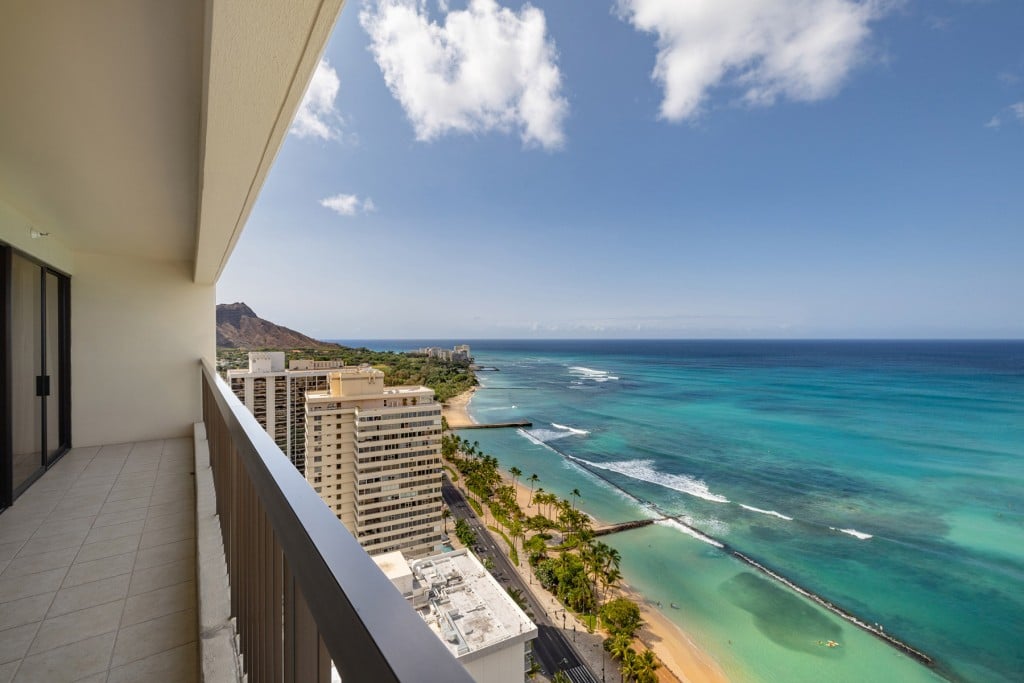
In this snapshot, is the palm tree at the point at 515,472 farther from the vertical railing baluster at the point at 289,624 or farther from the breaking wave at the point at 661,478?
the vertical railing baluster at the point at 289,624

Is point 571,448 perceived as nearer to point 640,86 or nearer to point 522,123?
point 522,123

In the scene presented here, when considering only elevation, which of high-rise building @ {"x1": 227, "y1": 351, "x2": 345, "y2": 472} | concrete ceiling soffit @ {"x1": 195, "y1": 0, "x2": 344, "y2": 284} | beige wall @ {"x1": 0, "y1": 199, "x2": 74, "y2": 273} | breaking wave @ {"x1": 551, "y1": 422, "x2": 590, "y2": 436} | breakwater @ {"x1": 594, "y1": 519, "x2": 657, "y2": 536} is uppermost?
concrete ceiling soffit @ {"x1": 195, "y1": 0, "x2": 344, "y2": 284}

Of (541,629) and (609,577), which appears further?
(609,577)

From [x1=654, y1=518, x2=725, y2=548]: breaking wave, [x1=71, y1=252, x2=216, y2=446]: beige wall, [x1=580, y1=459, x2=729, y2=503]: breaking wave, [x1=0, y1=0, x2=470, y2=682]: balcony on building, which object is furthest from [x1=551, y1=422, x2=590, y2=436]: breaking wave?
[x1=0, y1=0, x2=470, y2=682]: balcony on building

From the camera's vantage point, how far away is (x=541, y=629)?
9266 mm

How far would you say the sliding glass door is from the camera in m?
2.59

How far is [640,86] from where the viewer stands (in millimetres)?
23125

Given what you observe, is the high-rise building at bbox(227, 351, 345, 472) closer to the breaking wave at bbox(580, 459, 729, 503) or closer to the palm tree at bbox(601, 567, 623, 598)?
the palm tree at bbox(601, 567, 623, 598)

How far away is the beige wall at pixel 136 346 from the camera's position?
12.6 ft

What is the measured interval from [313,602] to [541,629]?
1091cm

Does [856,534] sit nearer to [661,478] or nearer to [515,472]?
[661,478]

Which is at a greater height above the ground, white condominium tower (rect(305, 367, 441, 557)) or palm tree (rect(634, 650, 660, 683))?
white condominium tower (rect(305, 367, 441, 557))

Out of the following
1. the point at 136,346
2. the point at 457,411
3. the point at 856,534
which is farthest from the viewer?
the point at 457,411

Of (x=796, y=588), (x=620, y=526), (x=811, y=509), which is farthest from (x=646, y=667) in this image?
(x=811, y=509)
